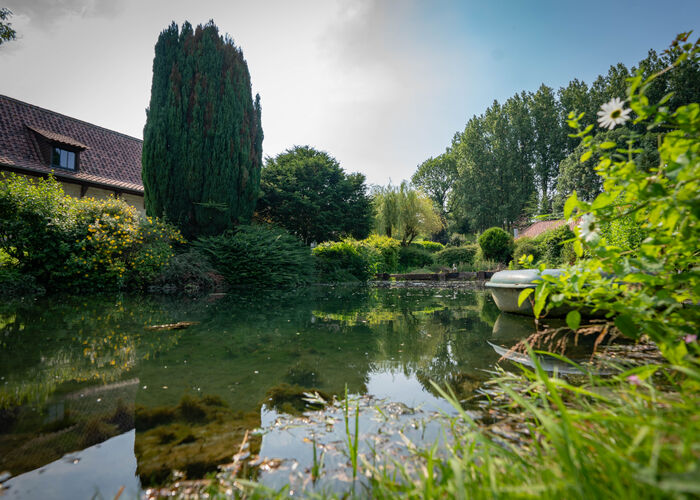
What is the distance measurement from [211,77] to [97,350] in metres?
11.4

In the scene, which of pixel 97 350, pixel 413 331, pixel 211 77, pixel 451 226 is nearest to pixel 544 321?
pixel 413 331

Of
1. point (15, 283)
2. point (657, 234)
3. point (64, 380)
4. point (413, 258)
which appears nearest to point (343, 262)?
point (413, 258)

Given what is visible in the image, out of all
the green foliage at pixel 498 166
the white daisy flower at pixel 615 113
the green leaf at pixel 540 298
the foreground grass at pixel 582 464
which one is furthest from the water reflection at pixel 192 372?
the green foliage at pixel 498 166

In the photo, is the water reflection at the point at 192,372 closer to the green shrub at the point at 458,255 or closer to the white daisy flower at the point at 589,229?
the white daisy flower at the point at 589,229

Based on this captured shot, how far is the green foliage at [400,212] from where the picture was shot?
1936cm

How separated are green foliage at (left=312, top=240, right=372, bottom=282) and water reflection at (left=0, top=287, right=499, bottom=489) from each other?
8325 millimetres

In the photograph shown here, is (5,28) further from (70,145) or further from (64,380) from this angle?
(64,380)

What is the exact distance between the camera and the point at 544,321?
387cm

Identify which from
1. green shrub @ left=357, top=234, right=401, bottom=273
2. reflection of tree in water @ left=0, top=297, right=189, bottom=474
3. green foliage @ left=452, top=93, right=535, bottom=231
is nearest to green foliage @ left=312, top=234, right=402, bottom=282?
green shrub @ left=357, top=234, right=401, bottom=273

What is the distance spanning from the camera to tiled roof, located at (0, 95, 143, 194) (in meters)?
12.0

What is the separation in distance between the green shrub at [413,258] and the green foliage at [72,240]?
39.3 ft

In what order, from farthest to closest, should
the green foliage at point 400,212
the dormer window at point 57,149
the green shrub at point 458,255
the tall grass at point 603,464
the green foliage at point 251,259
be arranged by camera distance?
the green foliage at point 400,212 → the green shrub at point 458,255 → the dormer window at point 57,149 → the green foliage at point 251,259 → the tall grass at point 603,464

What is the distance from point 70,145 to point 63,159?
63 centimetres

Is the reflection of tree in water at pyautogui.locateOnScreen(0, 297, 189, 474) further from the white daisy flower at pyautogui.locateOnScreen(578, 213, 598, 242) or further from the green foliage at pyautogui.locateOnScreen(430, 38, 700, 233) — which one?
the green foliage at pyautogui.locateOnScreen(430, 38, 700, 233)
